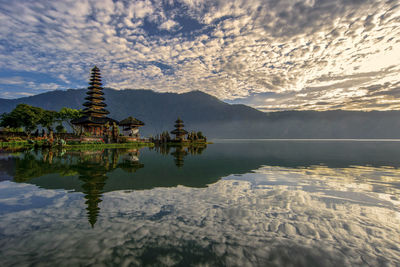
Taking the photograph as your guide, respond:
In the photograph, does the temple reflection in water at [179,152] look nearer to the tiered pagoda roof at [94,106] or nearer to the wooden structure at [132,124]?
the wooden structure at [132,124]

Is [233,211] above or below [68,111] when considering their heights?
below

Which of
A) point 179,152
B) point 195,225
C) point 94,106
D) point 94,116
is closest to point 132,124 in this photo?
point 94,116

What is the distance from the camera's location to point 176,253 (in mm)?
3432

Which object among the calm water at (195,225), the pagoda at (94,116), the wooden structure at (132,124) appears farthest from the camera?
the wooden structure at (132,124)

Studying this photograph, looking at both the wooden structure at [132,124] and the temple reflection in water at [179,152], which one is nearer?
the temple reflection in water at [179,152]

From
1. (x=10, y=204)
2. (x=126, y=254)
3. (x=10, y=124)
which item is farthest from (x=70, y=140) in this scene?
(x=126, y=254)

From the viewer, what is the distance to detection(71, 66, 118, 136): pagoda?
45806mm

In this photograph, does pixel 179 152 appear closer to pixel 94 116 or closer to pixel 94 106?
pixel 94 116

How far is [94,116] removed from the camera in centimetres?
4938

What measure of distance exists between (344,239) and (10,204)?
382 inches

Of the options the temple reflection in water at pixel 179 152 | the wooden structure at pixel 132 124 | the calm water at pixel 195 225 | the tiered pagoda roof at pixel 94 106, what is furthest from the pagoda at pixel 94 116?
the calm water at pixel 195 225

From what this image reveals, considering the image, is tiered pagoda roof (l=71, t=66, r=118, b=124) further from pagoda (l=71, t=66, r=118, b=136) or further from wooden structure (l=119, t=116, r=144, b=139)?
wooden structure (l=119, t=116, r=144, b=139)

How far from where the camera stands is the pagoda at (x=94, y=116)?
45806 mm

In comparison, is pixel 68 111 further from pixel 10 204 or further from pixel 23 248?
pixel 23 248
